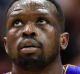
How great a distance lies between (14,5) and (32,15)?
19 cm

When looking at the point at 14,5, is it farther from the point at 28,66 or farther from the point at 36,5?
the point at 28,66

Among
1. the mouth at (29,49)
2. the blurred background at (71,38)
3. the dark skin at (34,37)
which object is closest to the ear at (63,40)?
the dark skin at (34,37)

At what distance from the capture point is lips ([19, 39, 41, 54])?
81.0 inches

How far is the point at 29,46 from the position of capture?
81.4 inches

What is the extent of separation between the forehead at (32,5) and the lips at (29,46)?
0.24 meters

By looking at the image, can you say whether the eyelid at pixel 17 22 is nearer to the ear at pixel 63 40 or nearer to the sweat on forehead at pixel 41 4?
the sweat on forehead at pixel 41 4

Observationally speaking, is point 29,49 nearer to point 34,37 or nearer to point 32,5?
point 34,37

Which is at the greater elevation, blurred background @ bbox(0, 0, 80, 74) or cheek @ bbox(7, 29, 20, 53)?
cheek @ bbox(7, 29, 20, 53)

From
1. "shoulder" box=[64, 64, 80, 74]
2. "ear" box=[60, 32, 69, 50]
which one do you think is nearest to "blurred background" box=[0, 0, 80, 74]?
"shoulder" box=[64, 64, 80, 74]

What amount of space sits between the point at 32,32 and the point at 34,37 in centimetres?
3

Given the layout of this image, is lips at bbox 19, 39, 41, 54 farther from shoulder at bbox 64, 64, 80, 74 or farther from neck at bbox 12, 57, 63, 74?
shoulder at bbox 64, 64, 80, 74

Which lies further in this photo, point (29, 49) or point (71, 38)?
point (71, 38)

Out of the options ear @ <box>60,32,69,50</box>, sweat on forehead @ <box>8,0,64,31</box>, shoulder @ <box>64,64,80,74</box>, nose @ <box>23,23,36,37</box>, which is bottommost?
shoulder @ <box>64,64,80,74</box>

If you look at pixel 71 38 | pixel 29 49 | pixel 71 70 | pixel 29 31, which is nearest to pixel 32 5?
pixel 29 31
